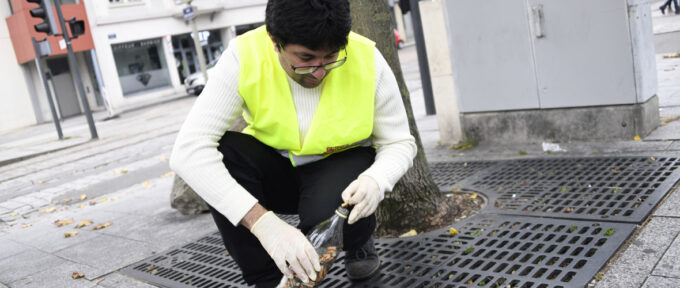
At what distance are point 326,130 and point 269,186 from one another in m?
0.40

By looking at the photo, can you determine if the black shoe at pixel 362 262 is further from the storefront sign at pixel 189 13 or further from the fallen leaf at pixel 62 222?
the storefront sign at pixel 189 13

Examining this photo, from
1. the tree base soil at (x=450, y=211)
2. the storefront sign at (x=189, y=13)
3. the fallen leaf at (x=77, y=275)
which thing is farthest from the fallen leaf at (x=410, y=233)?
the storefront sign at (x=189, y=13)

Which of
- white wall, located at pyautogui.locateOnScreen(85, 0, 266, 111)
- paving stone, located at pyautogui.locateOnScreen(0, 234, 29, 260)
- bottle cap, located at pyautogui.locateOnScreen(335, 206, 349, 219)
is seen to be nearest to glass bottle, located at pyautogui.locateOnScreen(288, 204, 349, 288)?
bottle cap, located at pyautogui.locateOnScreen(335, 206, 349, 219)

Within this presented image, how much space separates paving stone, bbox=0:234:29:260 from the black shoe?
3.00 metres

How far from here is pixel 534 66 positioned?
447 centimetres

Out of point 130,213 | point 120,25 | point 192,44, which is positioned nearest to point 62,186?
point 130,213

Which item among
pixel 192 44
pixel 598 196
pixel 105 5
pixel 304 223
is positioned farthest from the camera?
pixel 192 44

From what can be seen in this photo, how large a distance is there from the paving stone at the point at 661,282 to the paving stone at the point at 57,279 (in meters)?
2.85

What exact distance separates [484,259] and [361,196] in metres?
0.89

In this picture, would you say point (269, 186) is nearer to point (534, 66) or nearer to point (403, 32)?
point (534, 66)

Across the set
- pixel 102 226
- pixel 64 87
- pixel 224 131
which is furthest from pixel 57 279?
pixel 64 87

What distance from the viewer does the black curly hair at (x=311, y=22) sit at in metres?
1.81

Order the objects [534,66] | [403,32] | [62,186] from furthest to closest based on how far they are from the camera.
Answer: [403,32] < [62,186] < [534,66]

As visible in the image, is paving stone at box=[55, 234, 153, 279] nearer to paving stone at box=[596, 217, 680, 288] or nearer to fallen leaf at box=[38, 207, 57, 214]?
fallen leaf at box=[38, 207, 57, 214]
